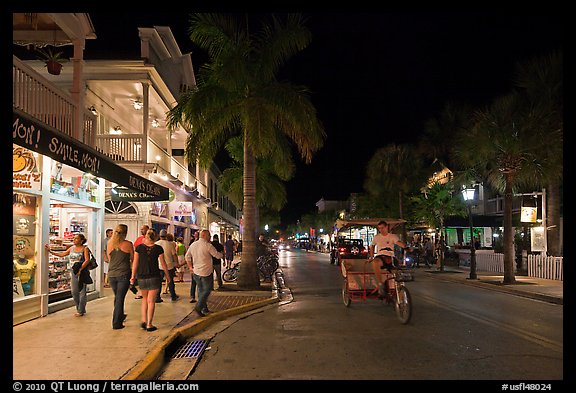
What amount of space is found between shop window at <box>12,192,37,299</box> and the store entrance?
1080 mm

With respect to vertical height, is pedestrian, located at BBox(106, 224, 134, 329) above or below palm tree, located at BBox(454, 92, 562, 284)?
below

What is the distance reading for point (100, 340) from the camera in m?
7.67

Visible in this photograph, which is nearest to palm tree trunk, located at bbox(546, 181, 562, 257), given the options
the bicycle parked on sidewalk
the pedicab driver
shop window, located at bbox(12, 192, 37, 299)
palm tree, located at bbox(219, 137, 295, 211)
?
the bicycle parked on sidewalk

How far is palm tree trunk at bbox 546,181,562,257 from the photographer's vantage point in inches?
789

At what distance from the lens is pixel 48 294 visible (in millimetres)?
10203

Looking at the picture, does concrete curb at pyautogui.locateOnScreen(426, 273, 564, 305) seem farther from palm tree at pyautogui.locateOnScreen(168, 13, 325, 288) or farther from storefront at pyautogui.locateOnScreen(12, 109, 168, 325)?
storefront at pyautogui.locateOnScreen(12, 109, 168, 325)

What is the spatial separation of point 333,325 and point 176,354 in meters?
3.25

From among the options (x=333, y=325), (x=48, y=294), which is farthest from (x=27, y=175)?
(x=333, y=325)

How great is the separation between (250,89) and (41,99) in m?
6.58

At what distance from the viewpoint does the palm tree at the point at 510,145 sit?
16.9 metres

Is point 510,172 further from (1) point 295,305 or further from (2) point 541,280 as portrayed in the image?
(1) point 295,305

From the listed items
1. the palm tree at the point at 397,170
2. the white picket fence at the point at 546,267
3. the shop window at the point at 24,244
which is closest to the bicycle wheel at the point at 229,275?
the shop window at the point at 24,244

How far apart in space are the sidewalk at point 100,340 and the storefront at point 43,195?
50 centimetres

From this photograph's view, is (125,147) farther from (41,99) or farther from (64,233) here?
(41,99)
